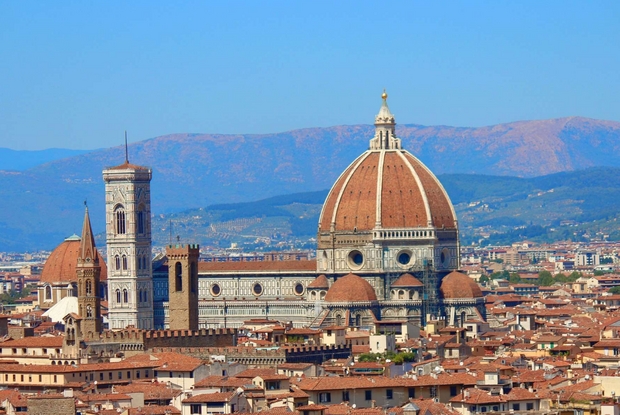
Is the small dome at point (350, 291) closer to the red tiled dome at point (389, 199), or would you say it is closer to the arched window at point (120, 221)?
the red tiled dome at point (389, 199)

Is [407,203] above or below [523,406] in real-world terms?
above

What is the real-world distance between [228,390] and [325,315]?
6322 centimetres

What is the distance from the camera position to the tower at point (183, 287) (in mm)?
119125

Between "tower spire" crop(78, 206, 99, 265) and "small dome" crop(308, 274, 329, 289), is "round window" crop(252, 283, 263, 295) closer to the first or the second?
"small dome" crop(308, 274, 329, 289)

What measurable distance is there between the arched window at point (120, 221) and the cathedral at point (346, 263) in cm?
6

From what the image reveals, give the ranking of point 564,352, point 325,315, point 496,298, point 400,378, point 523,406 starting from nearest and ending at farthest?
point 523,406 → point 400,378 → point 564,352 → point 325,315 → point 496,298

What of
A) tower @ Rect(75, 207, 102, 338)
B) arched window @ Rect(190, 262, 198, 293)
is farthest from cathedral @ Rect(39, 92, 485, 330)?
tower @ Rect(75, 207, 102, 338)

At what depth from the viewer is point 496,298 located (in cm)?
16325

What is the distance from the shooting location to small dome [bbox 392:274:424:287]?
444 feet

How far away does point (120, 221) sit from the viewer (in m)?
142

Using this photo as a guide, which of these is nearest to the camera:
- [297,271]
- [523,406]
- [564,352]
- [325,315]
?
[523,406]

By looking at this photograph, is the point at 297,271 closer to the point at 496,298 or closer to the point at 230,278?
the point at 230,278

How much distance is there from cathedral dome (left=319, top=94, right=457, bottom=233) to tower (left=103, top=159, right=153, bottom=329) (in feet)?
37.0

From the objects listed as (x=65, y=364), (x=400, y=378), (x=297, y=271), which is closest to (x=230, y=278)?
(x=297, y=271)
